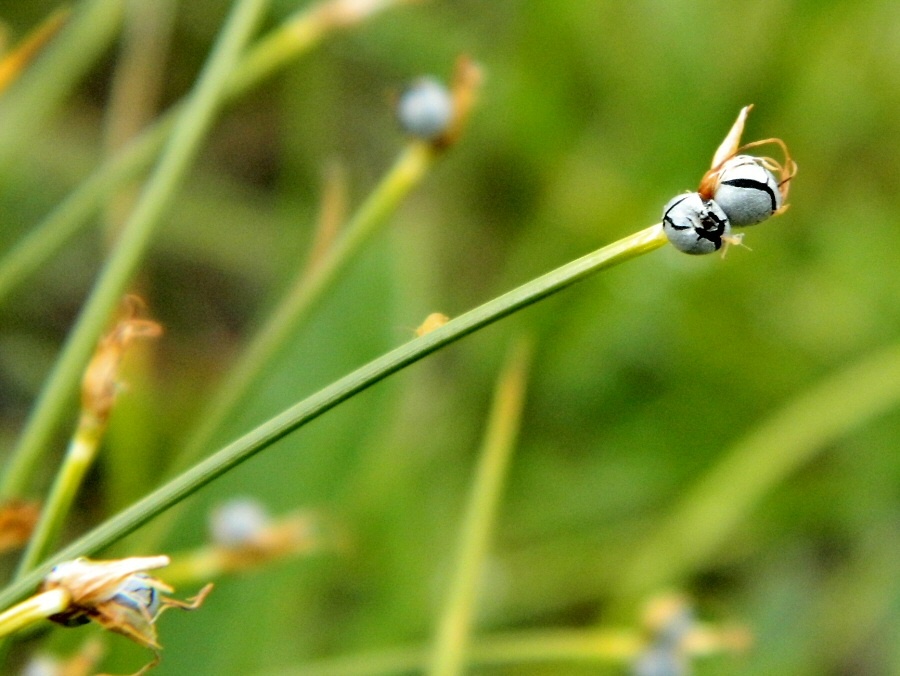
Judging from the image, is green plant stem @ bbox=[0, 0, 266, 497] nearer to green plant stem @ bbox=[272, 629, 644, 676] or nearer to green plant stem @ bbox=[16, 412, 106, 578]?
green plant stem @ bbox=[16, 412, 106, 578]

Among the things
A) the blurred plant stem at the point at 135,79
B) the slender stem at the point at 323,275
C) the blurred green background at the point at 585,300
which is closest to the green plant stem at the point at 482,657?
the slender stem at the point at 323,275

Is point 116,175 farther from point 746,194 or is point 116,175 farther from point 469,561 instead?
point 746,194

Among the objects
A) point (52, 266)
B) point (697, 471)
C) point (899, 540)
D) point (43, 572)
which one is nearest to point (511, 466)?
point (697, 471)

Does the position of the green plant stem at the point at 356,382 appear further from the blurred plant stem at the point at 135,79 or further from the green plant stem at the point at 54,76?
the blurred plant stem at the point at 135,79

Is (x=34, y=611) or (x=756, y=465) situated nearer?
(x=34, y=611)

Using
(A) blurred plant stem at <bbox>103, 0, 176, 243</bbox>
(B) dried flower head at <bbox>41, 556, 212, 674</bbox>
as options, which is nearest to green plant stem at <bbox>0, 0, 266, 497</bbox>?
(B) dried flower head at <bbox>41, 556, 212, 674</bbox>

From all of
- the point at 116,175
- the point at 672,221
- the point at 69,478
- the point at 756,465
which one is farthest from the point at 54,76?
the point at 756,465
